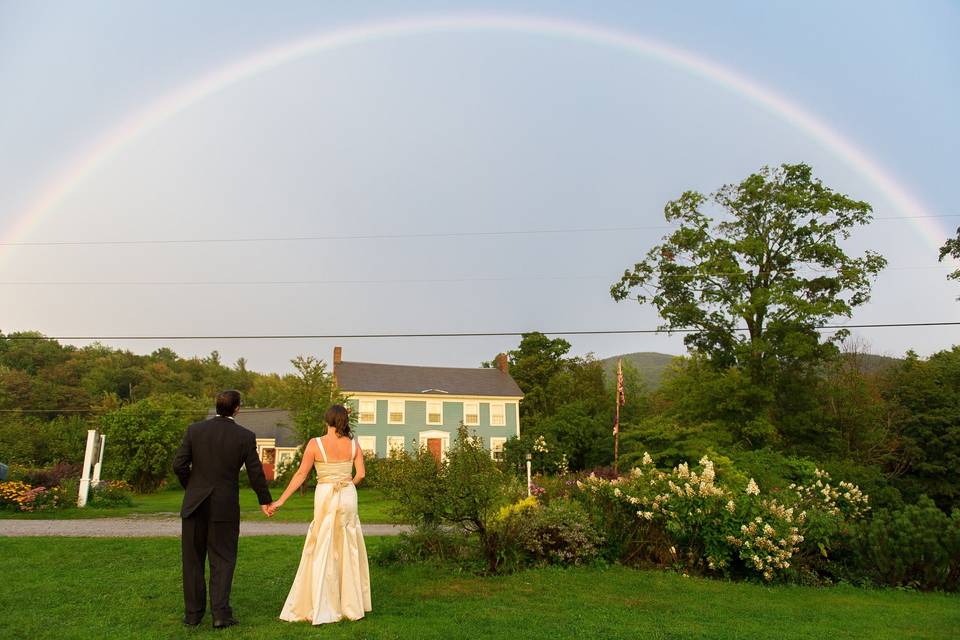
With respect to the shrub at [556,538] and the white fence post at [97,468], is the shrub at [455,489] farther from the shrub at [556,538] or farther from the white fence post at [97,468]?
the white fence post at [97,468]

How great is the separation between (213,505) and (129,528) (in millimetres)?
11636

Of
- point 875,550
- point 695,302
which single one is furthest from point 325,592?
point 695,302

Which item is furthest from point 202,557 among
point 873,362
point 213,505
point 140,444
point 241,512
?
point 873,362

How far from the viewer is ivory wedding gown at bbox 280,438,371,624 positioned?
255 inches

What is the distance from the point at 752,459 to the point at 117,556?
15978 millimetres

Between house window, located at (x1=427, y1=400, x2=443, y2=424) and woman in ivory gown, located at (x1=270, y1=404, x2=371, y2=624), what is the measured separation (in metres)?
43.8

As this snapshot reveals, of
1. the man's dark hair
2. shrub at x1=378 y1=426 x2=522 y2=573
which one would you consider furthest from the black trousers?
shrub at x1=378 y1=426 x2=522 y2=573

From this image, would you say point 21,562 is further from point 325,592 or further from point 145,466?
point 145,466

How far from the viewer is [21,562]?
9.36 meters

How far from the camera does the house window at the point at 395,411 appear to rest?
162 ft

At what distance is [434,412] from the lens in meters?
50.7

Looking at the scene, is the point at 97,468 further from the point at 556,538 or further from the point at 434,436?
the point at 434,436

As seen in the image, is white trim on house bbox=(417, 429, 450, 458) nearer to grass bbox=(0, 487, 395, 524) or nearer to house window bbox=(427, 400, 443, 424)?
house window bbox=(427, 400, 443, 424)

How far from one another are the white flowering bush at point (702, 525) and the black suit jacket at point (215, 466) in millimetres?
6452
